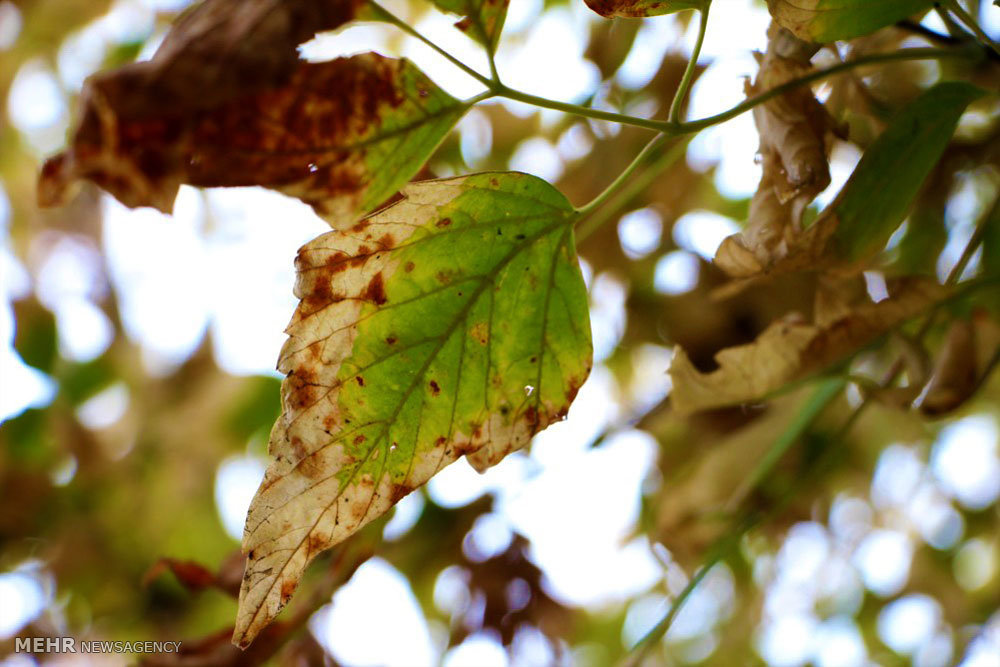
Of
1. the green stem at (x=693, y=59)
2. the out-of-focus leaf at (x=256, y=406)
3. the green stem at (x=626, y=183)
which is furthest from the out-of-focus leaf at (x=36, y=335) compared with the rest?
the green stem at (x=693, y=59)

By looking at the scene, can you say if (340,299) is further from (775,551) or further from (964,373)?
(775,551)

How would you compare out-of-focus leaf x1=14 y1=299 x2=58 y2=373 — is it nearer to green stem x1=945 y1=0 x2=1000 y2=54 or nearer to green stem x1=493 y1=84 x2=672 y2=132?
green stem x1=493 y1=84 x2=672 y2=132

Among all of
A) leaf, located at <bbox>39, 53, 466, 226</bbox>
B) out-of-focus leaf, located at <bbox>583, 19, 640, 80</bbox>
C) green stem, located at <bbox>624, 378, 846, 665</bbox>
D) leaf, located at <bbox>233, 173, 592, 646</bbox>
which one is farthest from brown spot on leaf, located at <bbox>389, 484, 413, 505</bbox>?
out-of-focus leaf, located at <bbox>583, 19, 640, 80</bbox>

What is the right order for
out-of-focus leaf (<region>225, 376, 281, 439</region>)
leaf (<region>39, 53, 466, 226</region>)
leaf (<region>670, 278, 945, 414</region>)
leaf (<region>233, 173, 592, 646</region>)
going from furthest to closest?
out-of-focus leaf (<region>225, 376, 281, 439</region>) → leaf (<region>670, 278, 945, 414</region>) → leaf (<region>233, 173, 592, 646</region>) → leaf (<region>39, 53, 466, 226</region>)

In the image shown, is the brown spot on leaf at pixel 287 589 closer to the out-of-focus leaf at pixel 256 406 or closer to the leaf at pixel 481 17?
the leaf at pixel 481 17

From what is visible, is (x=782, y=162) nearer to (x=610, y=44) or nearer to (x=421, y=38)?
(x=421, y=38)

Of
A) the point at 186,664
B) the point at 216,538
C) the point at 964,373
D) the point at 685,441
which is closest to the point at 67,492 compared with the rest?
the point at 216,538

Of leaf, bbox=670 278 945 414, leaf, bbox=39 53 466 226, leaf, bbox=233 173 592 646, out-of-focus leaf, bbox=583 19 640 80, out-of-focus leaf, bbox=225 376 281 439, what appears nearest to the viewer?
leaf, bbox=39 53 466 226
